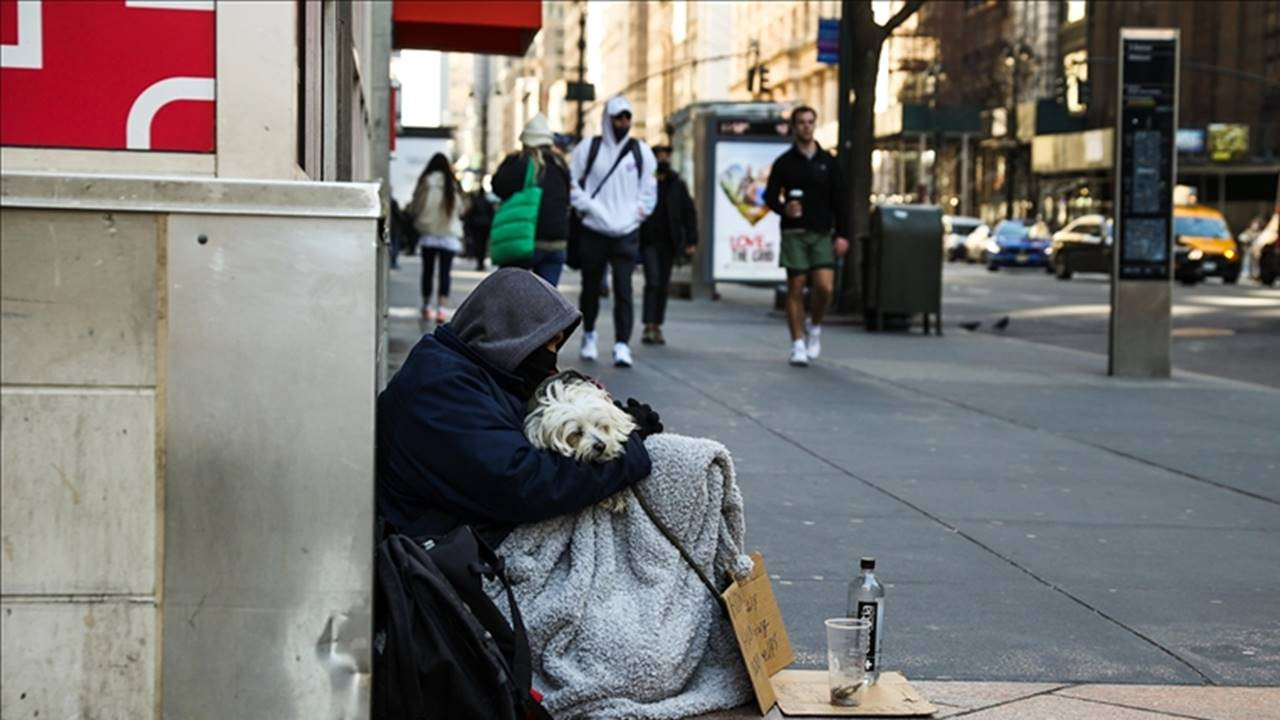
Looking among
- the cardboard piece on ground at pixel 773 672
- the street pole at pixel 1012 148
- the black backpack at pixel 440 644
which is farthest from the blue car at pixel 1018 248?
the black backpack at pixel 440 644

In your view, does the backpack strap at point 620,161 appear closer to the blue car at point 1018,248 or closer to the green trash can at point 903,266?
the green trash can at point 903,266

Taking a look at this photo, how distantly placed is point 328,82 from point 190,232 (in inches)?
142

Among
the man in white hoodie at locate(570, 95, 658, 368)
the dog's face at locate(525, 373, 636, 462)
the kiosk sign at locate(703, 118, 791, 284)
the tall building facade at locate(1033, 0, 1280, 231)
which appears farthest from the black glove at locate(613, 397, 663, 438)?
the tall building facade at locate(1033, 0, 1280, 231)

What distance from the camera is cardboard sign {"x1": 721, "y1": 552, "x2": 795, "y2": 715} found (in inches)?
177

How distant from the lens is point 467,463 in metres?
4.34

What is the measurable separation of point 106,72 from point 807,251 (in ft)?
35.9

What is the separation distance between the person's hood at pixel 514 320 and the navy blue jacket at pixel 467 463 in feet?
0.16

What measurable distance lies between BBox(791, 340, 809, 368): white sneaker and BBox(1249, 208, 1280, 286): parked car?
26277 millimetres

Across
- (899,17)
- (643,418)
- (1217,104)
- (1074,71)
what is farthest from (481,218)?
(1074,71)

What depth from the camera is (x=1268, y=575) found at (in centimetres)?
659

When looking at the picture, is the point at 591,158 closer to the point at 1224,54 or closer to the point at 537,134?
the point at 537,134

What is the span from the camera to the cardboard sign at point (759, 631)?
4.51 meters

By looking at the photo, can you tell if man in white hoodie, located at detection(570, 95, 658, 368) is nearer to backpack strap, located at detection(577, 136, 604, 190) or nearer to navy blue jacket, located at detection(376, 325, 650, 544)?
backpack strap, located at detection(577, 136, 604, 190)

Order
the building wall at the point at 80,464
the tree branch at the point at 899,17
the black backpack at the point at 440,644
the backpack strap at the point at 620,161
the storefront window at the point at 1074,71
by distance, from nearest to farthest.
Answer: the building wall at the point at 80,464, the black backpack at the point at 440,644, the backpack strap at the point at 620,161, the tree branch at the point at 899,17, the storefront window at the point at 1074,71
